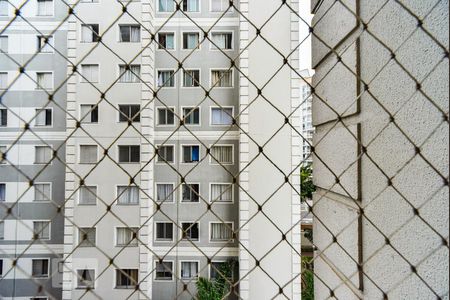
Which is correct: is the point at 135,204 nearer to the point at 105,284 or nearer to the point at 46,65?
the point at 105,284

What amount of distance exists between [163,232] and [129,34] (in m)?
1.04

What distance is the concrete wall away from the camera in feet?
1.19

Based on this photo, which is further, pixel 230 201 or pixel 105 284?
pixel 230 201

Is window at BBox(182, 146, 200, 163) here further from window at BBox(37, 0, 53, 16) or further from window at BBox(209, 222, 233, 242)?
window at BBox(37, 0, 53, 16)

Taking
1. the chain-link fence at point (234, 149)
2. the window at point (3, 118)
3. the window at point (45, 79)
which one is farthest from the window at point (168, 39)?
the window at point (3, 118)

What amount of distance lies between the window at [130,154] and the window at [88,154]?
0.14 meters

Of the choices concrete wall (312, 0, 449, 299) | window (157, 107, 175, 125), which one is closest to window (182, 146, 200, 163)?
window (157, 107, 175, 125)

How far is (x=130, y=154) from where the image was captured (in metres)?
1.48

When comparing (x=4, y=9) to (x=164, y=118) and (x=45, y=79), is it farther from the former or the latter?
(x=164, y=118)

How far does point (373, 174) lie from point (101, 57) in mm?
1332

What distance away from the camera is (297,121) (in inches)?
43.4

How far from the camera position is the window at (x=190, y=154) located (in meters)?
1.68

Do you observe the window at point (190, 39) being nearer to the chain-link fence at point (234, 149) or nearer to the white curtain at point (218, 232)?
the chain-link fence at point (234, 149)

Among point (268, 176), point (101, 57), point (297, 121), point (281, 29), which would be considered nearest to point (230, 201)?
point (268, 176)
